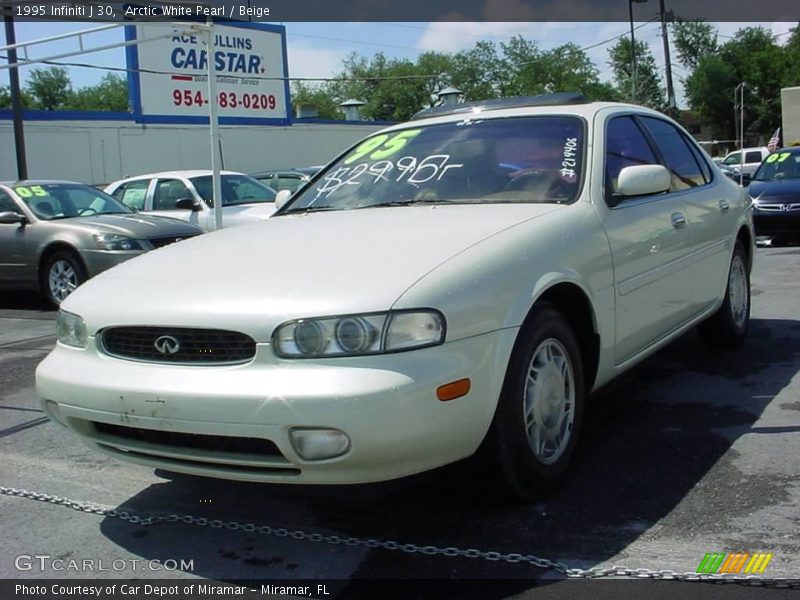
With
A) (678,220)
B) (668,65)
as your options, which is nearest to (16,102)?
(678,220)

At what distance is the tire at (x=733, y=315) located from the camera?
5449mm

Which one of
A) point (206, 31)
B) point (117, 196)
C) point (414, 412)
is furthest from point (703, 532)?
point (117, 196)

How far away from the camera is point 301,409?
2.69 metres

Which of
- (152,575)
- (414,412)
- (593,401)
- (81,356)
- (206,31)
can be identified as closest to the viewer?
(414,412)

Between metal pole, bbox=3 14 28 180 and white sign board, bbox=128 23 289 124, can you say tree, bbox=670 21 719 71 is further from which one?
metal pole, bbox=3 14 28 180

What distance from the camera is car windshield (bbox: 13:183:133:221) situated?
32.1ft

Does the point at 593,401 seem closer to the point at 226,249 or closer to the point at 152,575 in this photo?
the point at 226,249

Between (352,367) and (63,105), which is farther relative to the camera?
(63,105)

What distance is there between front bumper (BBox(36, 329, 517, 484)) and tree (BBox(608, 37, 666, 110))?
52.3m

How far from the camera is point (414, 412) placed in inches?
107

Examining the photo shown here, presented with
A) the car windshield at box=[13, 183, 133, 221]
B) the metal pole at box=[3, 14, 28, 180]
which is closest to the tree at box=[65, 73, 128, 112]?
the metal pole at box=[3, 14, 28, 180]

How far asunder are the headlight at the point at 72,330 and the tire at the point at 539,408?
1.54 m

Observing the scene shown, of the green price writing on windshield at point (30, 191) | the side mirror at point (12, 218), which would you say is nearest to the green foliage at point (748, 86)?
the green price writing on windshield at point (30, 191)

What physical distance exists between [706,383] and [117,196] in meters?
9.95
